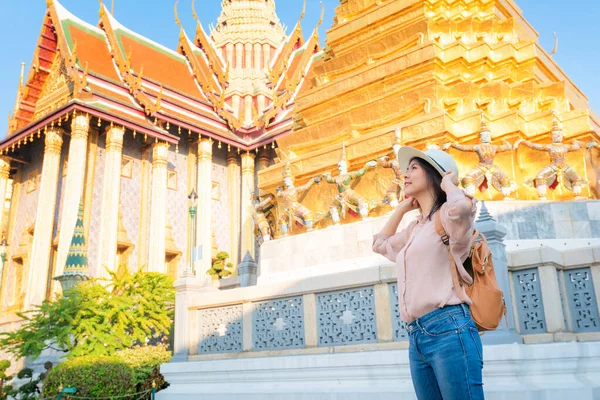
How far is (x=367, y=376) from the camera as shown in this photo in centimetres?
480

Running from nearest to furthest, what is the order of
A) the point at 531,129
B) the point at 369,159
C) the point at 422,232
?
the point at 422,232
the point at 531,129
the point at 369,159

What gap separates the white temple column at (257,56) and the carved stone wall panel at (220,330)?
19379 mm

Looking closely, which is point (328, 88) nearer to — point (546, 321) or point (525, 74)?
point (525, 74)

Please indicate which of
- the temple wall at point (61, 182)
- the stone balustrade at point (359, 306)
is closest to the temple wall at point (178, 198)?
the temple wall at point (61, 182)

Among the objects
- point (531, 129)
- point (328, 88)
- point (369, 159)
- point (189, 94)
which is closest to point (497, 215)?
point (531, 129)

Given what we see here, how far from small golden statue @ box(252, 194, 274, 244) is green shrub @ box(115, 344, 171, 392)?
7.56 feet

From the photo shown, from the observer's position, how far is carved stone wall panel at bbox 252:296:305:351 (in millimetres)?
5645

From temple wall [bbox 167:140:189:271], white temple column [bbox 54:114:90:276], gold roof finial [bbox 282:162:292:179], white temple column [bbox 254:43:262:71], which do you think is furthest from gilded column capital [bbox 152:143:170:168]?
gold roof finial [bbox 282:162:292:179]

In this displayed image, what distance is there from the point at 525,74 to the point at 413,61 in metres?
1.68

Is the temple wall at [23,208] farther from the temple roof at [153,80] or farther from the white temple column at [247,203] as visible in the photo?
the white temple column at [247,203]

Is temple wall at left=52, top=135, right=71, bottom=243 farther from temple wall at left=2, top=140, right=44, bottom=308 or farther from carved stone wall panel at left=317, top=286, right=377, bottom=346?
carved stone wall panel at left=317, top=286, right=377, bottom=346

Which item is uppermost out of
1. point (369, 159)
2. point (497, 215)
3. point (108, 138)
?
point (108, 138)

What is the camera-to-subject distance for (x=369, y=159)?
26.6ft

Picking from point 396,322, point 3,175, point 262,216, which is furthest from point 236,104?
point 396,322
